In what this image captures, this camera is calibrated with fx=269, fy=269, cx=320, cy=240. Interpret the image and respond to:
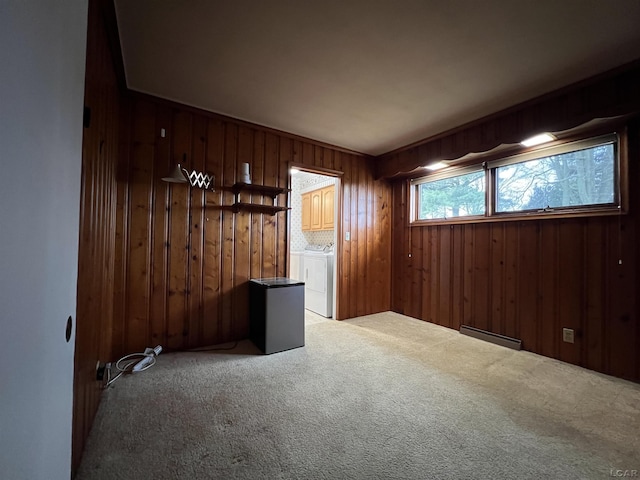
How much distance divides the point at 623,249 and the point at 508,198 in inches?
39.1

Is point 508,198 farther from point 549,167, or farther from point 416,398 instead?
point 416,398

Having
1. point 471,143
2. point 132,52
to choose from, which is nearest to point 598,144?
point 471,143

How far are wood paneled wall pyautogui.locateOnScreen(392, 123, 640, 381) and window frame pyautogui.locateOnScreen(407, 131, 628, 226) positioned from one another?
0.06 meters

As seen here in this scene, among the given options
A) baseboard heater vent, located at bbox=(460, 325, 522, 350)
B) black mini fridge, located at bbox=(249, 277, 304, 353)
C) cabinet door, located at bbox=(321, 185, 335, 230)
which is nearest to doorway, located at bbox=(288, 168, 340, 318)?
cabinet door, located at bbox=(321, 185, 335, 230)

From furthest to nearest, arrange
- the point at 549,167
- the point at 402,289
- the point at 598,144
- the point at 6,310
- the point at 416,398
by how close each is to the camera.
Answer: the point at 402,289 < the point at 549,167 < the point at 598,144 < the point at 416,398 < the point at 6,310

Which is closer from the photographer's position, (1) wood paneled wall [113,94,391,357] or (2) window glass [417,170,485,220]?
(1) wood paneled wall [113,94,391,357]

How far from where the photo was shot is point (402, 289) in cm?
403

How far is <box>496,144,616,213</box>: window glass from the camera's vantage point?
2.31 meters

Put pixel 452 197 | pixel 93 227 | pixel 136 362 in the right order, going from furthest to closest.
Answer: pixel 452 197, pixel 136 362, pixel 93 227

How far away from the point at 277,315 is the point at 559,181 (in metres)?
2.98

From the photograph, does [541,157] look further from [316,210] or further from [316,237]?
[316,237]

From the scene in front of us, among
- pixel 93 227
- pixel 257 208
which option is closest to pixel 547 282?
pixel 257 208

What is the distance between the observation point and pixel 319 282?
13.2 feet

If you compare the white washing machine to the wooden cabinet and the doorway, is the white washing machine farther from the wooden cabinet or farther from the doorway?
the wooden cabinet
